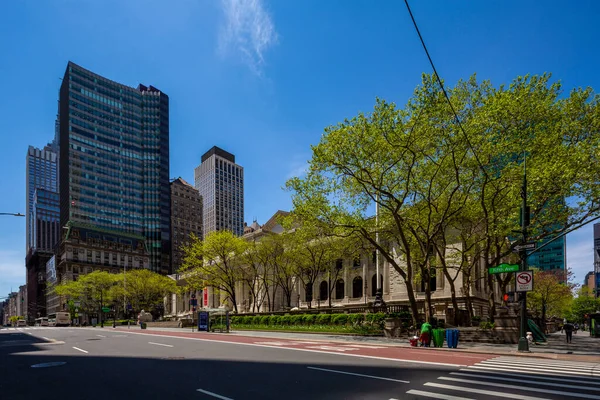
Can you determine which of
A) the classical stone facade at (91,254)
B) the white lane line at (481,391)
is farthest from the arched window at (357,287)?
the classical stone facade at (91,254)

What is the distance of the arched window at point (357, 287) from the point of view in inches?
2670

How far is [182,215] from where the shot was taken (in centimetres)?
17475

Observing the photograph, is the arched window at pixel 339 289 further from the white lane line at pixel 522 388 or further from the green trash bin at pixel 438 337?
the white lane line at pixel 522 388

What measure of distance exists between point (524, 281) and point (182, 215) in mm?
166146

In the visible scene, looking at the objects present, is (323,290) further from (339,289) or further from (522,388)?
(522,388)

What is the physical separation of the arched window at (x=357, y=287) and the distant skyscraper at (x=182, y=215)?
369 ft

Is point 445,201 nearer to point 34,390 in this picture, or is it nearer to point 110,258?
point 34,390

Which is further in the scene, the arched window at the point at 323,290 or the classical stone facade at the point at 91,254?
the classical stone facade at the point at 91,254

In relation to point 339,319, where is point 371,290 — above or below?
below

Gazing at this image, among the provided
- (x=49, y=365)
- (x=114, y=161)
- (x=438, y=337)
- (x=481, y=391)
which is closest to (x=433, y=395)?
(x=481, y=391)

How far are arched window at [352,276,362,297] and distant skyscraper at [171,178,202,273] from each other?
112417mm

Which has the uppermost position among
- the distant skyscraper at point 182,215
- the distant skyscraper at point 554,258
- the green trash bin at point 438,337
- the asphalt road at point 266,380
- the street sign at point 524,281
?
the distant skyscraper at point 182,215

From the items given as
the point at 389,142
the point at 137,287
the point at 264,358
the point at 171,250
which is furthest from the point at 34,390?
the point at 171,250

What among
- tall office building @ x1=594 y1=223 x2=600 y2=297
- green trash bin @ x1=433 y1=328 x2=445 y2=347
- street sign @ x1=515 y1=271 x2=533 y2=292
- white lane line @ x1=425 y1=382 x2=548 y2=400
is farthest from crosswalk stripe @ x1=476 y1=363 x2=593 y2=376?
tall office building @ x1=594 y1=223 x2=600 y2=297
